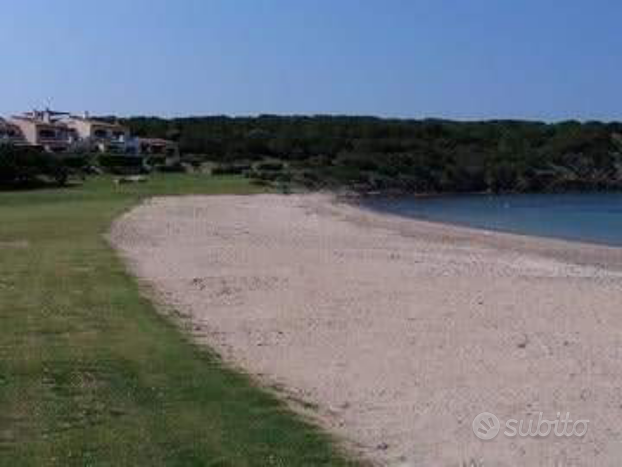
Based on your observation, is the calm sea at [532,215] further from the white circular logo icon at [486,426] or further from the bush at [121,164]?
the white circular logo icon at [486,426]

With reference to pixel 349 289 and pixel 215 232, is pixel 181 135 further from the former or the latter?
pixel 349 289

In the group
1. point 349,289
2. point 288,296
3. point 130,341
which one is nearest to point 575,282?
point 349,289

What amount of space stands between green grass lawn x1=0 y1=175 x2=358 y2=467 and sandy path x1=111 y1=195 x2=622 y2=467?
574 millimetres

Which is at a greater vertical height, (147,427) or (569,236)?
(147,427)

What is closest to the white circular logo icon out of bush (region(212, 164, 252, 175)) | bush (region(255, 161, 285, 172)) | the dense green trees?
the dense green trees

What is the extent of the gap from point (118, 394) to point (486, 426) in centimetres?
346

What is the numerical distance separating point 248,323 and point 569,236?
118ft

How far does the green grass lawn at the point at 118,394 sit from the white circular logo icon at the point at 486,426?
1248 mm

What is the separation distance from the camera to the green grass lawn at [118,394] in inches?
332

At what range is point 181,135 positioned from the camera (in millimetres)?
136875

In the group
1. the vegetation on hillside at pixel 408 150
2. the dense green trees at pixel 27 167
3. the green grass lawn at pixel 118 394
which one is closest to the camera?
the green grass lawn at pixel 118 394

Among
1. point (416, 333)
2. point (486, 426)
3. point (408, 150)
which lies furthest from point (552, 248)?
→ point (408, 150)

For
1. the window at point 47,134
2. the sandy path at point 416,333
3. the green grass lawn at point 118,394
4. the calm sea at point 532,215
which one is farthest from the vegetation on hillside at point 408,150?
the green grass lawn at point 118,394

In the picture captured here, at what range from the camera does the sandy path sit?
9406 millimetres
